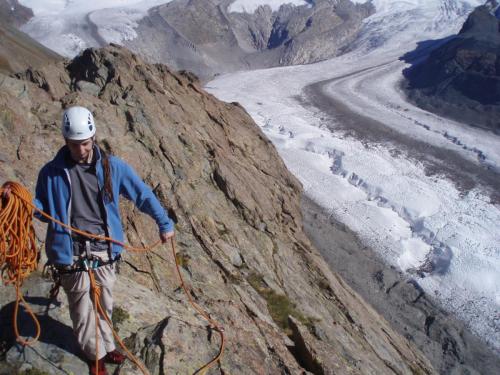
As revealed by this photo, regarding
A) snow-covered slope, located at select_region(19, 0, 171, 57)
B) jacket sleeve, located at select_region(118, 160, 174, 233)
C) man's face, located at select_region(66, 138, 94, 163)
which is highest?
snow-covered slope, located at select_region(19, 0, 171, 57)

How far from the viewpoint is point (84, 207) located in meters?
4.08

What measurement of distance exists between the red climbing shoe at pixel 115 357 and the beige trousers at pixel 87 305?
0.20 m

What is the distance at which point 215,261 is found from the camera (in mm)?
10422

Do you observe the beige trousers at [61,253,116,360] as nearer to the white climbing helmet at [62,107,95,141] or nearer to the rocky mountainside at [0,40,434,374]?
the rocky mountainside at [0,40,434,374]

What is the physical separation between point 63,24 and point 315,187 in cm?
8992

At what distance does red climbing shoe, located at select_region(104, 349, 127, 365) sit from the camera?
4699 millimetres

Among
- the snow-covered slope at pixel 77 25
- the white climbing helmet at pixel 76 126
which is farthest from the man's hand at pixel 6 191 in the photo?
the snow-covered slope at pixel 77 25

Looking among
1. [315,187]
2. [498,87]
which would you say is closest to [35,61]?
[315,187]

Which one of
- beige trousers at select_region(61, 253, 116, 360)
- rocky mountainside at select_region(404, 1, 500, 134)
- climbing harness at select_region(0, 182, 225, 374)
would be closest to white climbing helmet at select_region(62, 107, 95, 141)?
climbing harness at select_region(0, 182, 225, 374)

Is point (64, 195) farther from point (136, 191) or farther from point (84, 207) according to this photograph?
point (136, 191)

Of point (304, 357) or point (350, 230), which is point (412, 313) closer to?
point (350, 230)

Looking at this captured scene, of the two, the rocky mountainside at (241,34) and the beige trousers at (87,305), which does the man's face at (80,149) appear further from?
the rocky mountainside at (241,34)

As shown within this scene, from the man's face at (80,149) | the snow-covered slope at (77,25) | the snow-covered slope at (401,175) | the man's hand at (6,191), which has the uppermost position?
the snow-covered slope at (77,25)

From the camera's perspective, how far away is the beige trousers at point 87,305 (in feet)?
13.7
